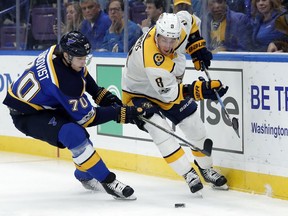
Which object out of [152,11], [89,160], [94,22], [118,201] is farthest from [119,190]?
[94,22]

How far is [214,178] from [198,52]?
826mm

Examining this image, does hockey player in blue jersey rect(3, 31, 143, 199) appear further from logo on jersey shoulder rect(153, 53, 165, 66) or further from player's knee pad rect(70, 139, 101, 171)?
Result: logo on jersey shoulder rect(153, 53, 165, 66)

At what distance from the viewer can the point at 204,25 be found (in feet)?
21.4

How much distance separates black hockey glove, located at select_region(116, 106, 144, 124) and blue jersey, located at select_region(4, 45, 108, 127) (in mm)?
172

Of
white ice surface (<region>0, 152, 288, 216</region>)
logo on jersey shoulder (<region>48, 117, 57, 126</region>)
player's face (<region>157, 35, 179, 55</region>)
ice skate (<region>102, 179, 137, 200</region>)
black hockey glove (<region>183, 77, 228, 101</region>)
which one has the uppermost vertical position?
player's face (<region>157, 35, 179, 55</region>)

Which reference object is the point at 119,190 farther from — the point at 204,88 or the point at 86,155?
the point at 204,88

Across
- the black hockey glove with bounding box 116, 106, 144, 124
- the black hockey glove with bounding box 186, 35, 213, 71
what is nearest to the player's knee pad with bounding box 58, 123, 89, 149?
the black hockey glove with bounding box 116, 106, 144, 124

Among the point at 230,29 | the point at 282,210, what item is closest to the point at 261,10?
the point at 230,29

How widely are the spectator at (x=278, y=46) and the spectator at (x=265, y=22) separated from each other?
3 centimetres

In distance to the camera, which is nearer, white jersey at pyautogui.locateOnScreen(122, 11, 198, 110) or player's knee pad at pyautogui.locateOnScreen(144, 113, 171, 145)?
white jersey at pyautogui.locateOnScreen(122, 11, 198, 110)

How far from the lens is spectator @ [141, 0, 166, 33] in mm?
6918

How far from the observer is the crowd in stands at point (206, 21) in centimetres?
609

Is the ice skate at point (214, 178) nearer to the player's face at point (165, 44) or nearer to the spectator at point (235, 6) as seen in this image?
the player's face at point (165, 44)

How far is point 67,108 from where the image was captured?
5.46 metres
